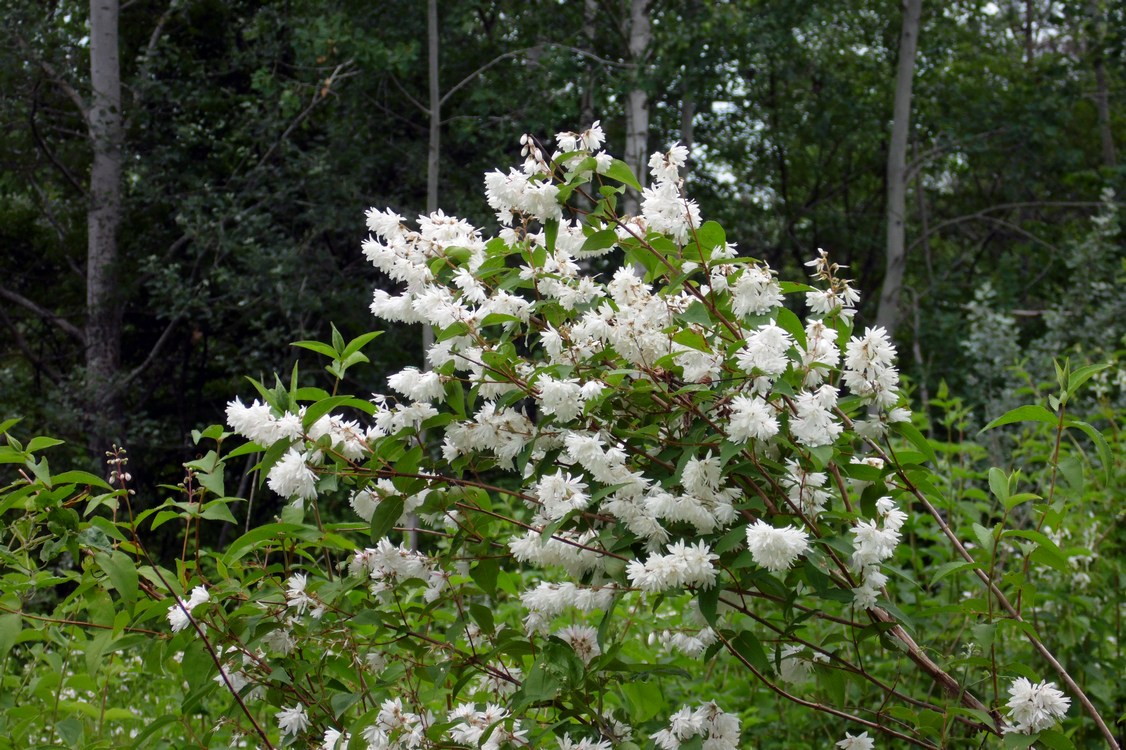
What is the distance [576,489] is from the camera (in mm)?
1740

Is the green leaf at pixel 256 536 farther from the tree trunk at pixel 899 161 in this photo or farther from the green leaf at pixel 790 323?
the tree trunk at pixel 899 161

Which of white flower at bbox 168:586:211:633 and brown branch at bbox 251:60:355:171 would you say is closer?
white flower at bbox 168:586:211:633

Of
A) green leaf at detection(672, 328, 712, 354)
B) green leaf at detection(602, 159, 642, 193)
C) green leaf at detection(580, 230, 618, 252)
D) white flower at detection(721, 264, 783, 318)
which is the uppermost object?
green leaf at detection(602, 159, 642, 193)

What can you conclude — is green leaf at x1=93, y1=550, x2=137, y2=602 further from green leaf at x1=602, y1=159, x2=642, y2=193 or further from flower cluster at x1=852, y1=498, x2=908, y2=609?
flower cluster at x1=852, y1=498, x2=908, y2=609

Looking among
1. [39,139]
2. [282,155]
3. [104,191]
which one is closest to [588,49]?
[282,155]

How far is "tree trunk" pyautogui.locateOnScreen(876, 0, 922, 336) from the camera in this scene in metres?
10.4

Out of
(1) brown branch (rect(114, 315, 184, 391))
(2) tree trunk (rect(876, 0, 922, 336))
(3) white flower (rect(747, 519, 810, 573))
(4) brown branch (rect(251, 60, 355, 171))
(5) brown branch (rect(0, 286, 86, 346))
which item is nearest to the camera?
(3) white flower (rect(747, 519, 810, 573))

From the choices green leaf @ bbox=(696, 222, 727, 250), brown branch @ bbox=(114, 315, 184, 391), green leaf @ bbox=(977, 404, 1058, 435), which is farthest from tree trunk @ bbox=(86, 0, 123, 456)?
green leaf @ bbox=(977, 404, 1058, 435)

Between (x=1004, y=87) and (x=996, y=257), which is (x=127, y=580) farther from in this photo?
(x=996, y=257)

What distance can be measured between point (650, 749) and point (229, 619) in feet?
2.55

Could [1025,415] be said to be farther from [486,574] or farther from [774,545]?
[486,574]

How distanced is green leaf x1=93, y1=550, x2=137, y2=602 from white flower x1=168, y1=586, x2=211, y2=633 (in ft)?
0.35

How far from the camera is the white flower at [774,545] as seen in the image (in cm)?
152

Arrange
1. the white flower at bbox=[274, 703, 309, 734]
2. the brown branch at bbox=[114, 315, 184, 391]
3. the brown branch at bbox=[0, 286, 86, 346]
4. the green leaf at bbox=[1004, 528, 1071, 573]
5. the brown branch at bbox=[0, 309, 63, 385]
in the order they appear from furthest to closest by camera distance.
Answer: the brown branch at bbox=[0, 309, 63, 385], the brown branch at bbox=[0, 286, 86, 346], the brown branch at bbox=[114, 315, 184, 391], the white flower at bbox=[274, 703, 309, 734], the green leaf at bbox=[1004, 528, 1071, 573]
